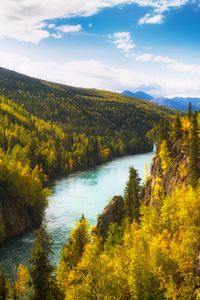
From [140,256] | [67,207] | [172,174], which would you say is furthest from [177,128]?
[140,256]

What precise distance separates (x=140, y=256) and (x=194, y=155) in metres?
37.5

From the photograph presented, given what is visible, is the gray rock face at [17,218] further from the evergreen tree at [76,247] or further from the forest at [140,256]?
the evergreen tree at [76,247]

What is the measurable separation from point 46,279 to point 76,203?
8938 cm

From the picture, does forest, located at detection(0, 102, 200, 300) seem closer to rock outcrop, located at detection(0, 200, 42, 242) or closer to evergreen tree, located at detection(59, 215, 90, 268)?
evergreen tree, located at detection(59, 215, 90, 268)

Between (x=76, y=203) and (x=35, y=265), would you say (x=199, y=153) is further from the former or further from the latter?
(x=76, y=203)

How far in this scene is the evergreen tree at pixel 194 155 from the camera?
89.9 m

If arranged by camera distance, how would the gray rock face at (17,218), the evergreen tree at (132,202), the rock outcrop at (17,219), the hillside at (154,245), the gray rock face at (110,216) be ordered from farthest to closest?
the gray rock face at (17,218), the rock outcrop at (17,219), the evergreen tree at (132,202), the gray rock face at (110,216), the hillside at (154,245)

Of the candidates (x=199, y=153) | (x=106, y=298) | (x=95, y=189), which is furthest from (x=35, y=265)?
(x=95, y=189)

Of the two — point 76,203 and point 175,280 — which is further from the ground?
point 175,280

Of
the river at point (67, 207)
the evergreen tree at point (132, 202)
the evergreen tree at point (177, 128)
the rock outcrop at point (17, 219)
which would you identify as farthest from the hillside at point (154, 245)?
the rock outcrop at point (17, 219)

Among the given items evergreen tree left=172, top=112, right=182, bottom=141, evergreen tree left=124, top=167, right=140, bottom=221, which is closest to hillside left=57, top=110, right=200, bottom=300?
evergreen tree left=124, top=167, right=140, bottom=221

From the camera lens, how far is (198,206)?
72188 mm

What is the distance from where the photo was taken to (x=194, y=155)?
9275cm

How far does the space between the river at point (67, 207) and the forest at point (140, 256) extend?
15.6 metres
